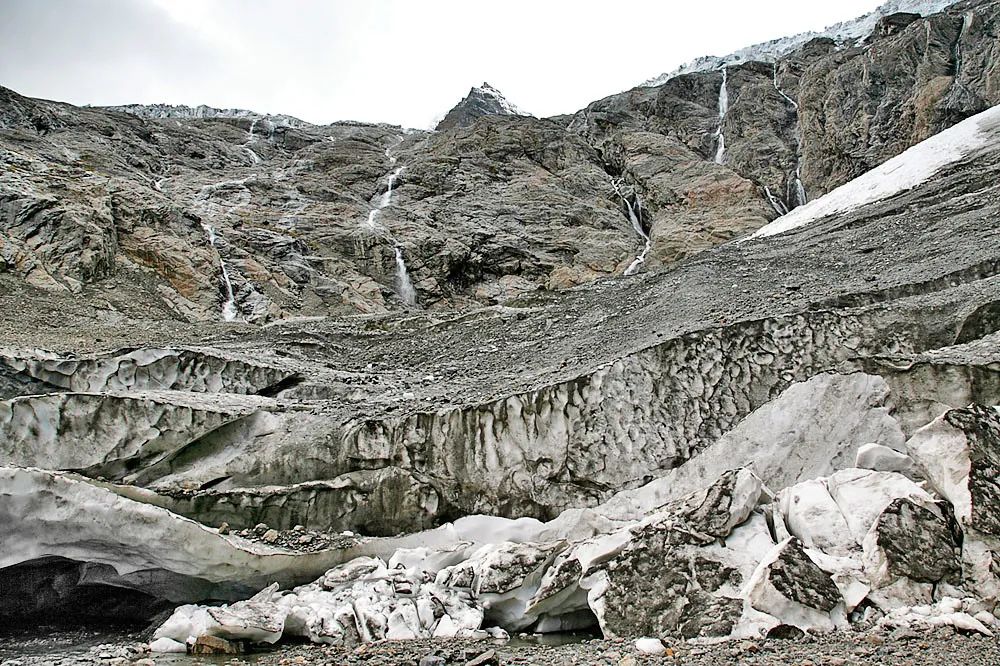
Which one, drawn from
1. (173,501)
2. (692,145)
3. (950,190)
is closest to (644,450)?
(173,501)

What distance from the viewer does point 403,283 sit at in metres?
27.8

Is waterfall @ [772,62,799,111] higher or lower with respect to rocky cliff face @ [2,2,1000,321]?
higher

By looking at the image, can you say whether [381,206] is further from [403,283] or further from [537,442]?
[537,442]

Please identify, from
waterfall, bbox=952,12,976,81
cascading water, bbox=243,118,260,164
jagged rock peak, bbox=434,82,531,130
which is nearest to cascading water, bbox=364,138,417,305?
cascading water, bbox=243,118,260,164

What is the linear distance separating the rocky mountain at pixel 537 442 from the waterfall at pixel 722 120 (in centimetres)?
2136

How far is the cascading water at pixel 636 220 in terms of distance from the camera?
98.4 feet

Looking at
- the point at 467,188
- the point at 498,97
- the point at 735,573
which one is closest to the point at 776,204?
the point at 467,188

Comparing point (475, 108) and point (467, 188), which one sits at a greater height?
point (475, 108)

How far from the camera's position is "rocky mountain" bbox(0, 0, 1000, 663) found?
5254 mm

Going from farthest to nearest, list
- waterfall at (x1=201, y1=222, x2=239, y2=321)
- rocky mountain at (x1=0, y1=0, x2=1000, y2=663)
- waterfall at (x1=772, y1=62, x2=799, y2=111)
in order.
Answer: waterfall at (x1=772, y1=62, x2=799, y2=111), waterfall at (x1=201, y1=222, x2=239, y2=321), rocky mountain at (x1=0, y1=0, x2=1000, y2=663)

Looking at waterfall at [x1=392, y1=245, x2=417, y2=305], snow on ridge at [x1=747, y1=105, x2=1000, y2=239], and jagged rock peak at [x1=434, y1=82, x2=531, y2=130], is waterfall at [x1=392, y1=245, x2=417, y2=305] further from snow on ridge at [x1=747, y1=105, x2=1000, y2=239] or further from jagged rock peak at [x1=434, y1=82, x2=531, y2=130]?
jagged rock peak at [x1=434, y1=82, x2=531, y2=130]

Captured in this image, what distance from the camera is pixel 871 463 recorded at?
6031 millimetres

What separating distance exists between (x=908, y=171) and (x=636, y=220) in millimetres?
16717

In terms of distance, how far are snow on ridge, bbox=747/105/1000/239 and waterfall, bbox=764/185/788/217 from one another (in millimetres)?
11971
